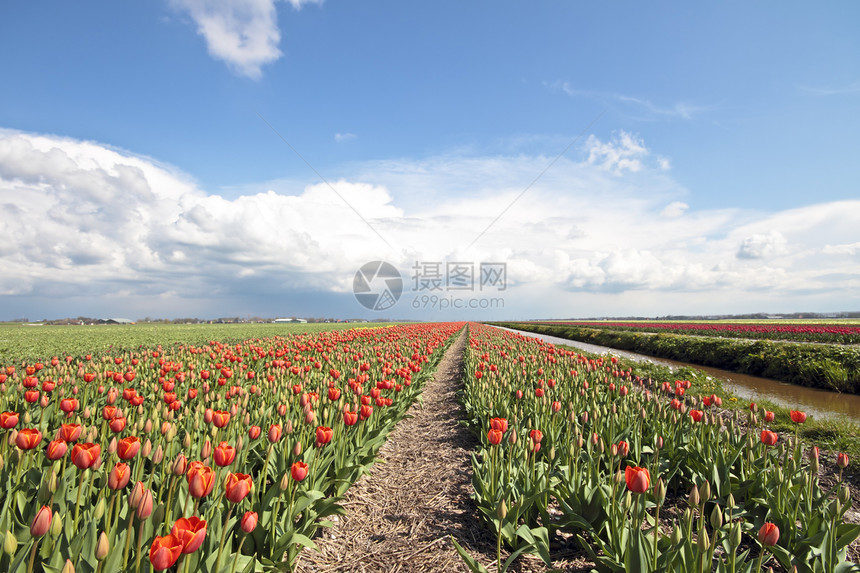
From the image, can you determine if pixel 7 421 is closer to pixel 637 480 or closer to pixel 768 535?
pixel 637 480

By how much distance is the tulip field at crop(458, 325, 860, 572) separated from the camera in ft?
8.68

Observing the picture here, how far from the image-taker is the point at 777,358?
15844 mm

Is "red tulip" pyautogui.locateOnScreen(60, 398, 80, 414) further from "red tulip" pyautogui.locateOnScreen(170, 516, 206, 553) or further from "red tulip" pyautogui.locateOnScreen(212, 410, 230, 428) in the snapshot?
"red tulip" pyautogui.locateOnScreen(170, 516, 206, 553)

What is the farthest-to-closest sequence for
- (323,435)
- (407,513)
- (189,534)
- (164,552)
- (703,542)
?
(407,513)
(323,435)
(703,542)
(189,534)
(164,552)

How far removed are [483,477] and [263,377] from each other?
14.9 feet

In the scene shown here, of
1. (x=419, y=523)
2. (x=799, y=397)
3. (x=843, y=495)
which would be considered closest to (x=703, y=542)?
(x=843, y=495)

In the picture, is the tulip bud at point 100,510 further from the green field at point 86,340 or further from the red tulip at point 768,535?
the green field at point 86,340

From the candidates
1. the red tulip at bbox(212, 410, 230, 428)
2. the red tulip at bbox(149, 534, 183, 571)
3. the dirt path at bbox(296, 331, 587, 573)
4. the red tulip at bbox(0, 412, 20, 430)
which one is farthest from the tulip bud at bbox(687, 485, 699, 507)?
the red tulip at bbox(0, 412, 20, 430)

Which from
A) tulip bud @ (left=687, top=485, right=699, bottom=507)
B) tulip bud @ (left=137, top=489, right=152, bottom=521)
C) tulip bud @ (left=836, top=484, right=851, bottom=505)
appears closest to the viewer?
tulip bud @ (left=137, top=489, right=152, bottom=521)

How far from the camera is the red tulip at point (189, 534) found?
1946mm

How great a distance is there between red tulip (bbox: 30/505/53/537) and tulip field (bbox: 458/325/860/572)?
89.1 inches

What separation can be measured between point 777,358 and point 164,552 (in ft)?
66.1

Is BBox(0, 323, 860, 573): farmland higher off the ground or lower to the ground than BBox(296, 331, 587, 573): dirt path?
higher

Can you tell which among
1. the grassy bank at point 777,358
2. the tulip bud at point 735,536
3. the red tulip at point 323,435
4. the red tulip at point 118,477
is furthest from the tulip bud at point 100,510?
the grassy bank at point 777,358
